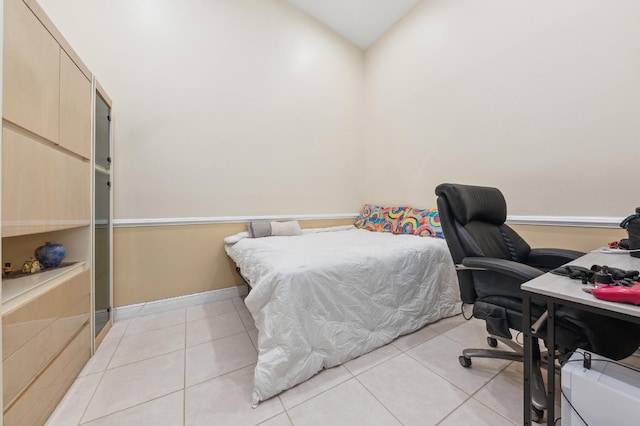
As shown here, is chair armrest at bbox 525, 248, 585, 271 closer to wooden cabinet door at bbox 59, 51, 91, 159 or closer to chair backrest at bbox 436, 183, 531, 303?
chair backrest at bbox 436, 183, 531, 303

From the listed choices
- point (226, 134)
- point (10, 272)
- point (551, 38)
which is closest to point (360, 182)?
point (226, 134)

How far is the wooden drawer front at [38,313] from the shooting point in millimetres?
803

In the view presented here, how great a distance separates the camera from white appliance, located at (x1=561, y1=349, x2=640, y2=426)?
2.13ft

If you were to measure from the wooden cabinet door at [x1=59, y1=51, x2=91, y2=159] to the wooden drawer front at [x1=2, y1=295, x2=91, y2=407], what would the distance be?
892mm

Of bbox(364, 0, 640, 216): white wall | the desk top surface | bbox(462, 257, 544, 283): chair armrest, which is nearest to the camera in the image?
the desk top surface

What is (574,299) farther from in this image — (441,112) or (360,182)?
(360,182)

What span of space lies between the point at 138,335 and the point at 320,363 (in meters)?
1.41

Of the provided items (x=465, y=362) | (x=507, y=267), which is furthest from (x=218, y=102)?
(x=465, y=362)

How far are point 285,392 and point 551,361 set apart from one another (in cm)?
114

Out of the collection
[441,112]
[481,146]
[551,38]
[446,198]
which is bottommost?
[446,198]

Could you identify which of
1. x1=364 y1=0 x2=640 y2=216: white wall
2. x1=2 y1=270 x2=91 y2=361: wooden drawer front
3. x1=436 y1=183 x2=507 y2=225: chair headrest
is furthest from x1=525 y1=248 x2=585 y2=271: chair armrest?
x1=2 y1=270 x2=91 y2=361: wooden drawer front

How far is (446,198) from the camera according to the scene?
1366 mm

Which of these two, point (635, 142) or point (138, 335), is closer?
point (635, 142)

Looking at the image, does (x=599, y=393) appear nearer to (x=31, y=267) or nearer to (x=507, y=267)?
(x=507, y=267)
